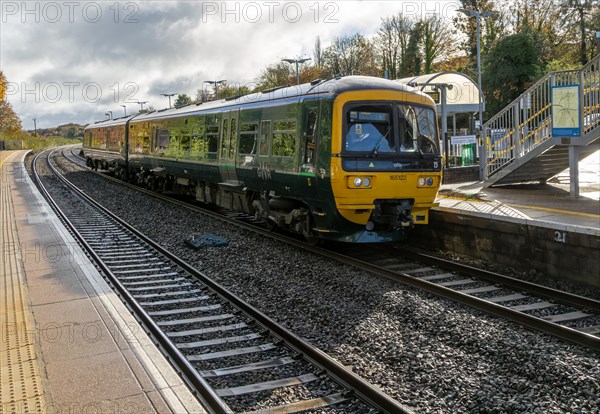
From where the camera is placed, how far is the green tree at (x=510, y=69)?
1380 inches

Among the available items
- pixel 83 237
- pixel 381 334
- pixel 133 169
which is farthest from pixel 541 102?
pixel 133 169

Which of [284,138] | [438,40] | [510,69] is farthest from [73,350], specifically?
[438,40]

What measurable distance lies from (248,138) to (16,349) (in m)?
7.79

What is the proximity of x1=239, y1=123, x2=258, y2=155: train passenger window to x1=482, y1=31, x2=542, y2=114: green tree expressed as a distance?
87.9ft

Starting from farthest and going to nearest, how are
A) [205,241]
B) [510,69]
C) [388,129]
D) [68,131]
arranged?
[68,131], [510,69], [205,241], [388,129]

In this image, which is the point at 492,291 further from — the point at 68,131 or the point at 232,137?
the point at 68,131

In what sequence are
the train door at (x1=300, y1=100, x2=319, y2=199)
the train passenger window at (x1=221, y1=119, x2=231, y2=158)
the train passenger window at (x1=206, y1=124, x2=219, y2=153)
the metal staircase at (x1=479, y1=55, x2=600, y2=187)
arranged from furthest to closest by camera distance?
the train passenger window at (x1=206, y1=124, x2=219, y2=153), the train passenger window at (x1=221, y1=119, x2=231, y2=158), the metal staircase at (x1=479, y1=55, x2=600, y2=187), the train door at (x1=300, y1=100, x2=319, y2=199)

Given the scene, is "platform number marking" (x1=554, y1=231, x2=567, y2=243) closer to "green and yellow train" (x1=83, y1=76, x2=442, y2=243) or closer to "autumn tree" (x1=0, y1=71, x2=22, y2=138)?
"green and yellow train" (x1=83, y1=76, x2=442, y2=243)

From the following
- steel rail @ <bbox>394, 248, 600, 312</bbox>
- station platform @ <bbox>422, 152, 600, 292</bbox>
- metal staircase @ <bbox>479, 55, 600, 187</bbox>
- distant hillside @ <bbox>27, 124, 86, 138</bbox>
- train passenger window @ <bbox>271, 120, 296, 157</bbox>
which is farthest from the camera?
distant hillside @ <bbox>27, 124, 86, 138</bbox>

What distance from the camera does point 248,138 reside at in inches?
509

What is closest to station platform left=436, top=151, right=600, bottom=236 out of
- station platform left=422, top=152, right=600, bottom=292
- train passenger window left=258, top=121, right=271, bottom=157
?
station platform left=422, top=152, right=600, bottom=292

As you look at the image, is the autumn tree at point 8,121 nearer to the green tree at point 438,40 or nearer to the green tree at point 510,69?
the green tree at point 438,40

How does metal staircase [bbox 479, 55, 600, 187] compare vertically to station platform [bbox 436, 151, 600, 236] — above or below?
above

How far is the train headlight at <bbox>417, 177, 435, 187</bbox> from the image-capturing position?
10.2 m
